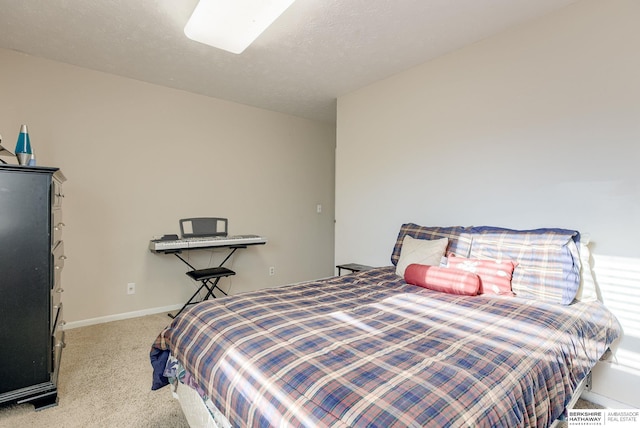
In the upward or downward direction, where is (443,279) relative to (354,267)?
upward

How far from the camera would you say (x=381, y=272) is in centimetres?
264

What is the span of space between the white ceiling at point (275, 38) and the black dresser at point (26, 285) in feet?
3.92

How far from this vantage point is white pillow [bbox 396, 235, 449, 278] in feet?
7.74

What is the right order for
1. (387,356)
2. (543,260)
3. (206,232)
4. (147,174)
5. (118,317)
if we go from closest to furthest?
(387,356), (543,260), (118,317), (147,174), (206,232)

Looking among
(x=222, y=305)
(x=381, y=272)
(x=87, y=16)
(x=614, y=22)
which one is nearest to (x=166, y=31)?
(x=87, y=16)

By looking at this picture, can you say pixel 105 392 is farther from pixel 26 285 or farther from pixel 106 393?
pixel 26 285

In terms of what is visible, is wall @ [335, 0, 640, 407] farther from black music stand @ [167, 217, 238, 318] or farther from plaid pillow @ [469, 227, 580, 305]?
black music stand @ [167, 217, 238, 318]

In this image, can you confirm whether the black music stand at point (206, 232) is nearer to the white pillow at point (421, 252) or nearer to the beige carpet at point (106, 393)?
the beige carpet at point (106, 393)

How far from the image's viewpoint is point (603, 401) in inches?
75.5

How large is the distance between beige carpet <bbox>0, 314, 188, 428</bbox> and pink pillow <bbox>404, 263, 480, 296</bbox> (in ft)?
5.35

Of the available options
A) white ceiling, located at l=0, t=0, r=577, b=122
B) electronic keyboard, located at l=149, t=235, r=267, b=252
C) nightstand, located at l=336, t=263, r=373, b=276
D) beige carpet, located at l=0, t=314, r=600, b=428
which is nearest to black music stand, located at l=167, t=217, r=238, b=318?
electronic keyboard, located at l=149, t=235, r=267, b=252

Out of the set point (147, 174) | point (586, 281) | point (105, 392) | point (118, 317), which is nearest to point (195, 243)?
point (147, 174)

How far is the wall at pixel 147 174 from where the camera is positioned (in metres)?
2.95

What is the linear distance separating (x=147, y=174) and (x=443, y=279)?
3.08 m
